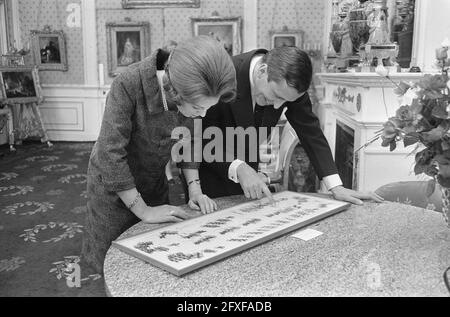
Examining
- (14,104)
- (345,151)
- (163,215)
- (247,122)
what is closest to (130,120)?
(163,215)

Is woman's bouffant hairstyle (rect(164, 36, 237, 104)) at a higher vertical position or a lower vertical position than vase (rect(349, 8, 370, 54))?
lower

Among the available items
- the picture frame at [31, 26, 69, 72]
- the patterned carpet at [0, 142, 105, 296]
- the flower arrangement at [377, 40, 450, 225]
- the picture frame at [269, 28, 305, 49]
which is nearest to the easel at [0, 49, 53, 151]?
the picture frame at [31, 26, 69, 72]

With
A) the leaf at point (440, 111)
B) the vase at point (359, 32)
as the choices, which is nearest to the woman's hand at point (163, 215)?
the leaf at point (440, 111)

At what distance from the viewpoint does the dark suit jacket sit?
7.15 feet

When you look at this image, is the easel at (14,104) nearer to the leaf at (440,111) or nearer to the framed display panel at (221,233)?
the framed display panel at (221,233)

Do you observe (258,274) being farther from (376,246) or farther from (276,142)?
(276,142)

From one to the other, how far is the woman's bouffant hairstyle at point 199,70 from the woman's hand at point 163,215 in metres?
0.45

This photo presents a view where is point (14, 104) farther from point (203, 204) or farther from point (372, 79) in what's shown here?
point (203, 204)

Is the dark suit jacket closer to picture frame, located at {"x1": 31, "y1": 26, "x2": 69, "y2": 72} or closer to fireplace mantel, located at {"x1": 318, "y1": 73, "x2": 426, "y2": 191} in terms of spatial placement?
fireplace mantel, located at {"x1": 318, "y1": 73, "x2": 426, "y2": 191}

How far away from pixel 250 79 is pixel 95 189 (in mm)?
881

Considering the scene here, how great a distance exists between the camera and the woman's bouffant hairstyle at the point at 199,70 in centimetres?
144

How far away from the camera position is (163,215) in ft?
5.58

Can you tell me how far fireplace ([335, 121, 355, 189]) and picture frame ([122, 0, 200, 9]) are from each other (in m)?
5.12

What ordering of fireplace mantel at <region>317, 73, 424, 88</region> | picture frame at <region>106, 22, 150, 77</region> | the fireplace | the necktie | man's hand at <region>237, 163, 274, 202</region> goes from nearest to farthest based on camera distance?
man's hand at <region>237, 163, 274, 202</region>
the necktie
fireplace mantel at <region>317, 73, 424, 88</region>
the fireplace
picture frame at <region>106, 22, 150, 77</region>
